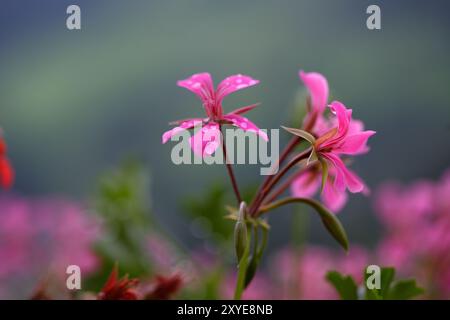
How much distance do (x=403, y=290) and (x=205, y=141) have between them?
187mm

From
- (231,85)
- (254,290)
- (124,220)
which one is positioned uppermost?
(231,85)

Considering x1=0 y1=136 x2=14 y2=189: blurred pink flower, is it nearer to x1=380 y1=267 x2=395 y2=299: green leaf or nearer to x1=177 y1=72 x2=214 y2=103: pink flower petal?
x1=177 y1=72 x2=214 y2=103: pink flower petal

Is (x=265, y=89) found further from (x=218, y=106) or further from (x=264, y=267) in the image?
(x=218, y=106)

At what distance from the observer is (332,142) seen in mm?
385

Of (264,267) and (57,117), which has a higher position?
(57,117)

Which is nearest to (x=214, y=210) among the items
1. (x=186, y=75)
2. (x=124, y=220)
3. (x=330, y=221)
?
(x=124, y=220)

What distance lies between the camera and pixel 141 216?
756mm

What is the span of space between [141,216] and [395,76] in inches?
32.5

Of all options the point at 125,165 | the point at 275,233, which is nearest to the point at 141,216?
the point at 125,165

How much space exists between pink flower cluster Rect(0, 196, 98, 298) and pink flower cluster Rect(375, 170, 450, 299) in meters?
0.32

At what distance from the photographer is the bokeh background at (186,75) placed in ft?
4.41

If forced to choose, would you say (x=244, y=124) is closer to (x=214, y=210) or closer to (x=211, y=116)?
(x=211, y=116)

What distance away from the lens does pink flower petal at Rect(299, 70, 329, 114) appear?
44 centimetres

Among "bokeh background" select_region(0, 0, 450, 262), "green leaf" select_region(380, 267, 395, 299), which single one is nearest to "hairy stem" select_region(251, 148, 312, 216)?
"green leaf" select_region(380, 267, 395, 299)
